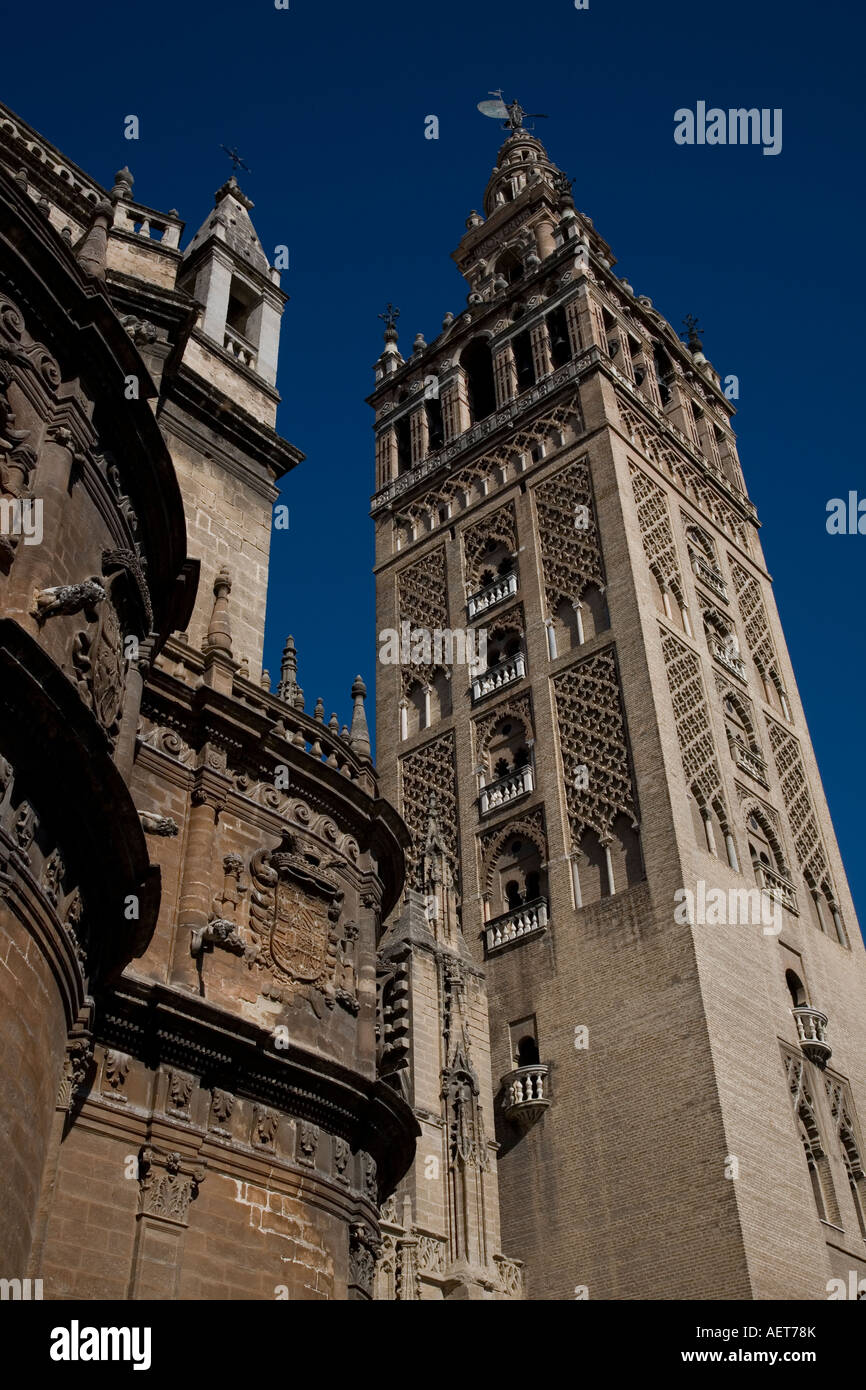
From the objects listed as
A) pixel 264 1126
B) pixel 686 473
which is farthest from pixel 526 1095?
pixel 686 473

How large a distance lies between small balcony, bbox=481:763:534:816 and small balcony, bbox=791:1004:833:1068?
23.4 ft

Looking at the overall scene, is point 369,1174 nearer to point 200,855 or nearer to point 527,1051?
point 200,855

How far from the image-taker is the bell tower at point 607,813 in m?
21.9

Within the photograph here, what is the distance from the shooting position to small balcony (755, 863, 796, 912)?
27.8m

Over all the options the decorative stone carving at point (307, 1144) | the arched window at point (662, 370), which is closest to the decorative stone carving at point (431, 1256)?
the decorative stone carving at point (307, 1144)

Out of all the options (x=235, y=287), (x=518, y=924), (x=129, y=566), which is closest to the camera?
(x=129, y=566)

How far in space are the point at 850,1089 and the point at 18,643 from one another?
2185 cm

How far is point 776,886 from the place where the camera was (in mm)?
28125

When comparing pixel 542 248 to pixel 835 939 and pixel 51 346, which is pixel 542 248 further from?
pixel 51 346

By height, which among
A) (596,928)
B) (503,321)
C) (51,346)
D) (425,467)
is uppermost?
(503,321)

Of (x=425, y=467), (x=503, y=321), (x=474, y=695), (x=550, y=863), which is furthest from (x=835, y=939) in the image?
(x=503, y=321)

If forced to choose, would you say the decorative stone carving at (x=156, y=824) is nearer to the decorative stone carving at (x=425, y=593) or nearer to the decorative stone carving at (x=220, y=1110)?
the decorative stone carving at (x=220, y=1110)

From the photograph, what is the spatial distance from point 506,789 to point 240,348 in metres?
12.5

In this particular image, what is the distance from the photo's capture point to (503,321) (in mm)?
39031
